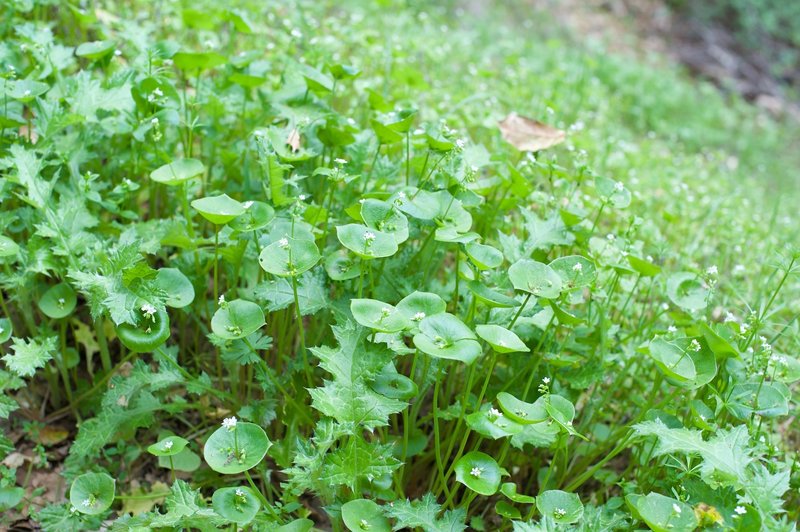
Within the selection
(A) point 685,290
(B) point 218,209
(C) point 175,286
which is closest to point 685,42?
(A) point 685,290

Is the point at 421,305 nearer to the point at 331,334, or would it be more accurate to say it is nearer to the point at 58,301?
the point at 331,334

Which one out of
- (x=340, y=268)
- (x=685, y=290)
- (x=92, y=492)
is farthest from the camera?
(x=685, y=290)

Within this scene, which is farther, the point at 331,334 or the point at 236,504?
the point at 331,334

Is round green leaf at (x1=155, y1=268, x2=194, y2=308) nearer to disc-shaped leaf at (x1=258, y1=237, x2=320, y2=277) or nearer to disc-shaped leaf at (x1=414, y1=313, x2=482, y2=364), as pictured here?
disc-shaped leaf at (x1=258, y1=237, x2=320, y2=277)

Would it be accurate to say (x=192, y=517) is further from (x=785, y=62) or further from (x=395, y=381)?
(x=785, y=62)

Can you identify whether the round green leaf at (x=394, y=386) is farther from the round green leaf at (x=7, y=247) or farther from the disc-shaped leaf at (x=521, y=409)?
the round green leaf at (x=7, y=247)

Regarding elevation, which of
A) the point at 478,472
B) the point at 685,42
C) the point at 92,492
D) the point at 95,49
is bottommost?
the point at 92,492

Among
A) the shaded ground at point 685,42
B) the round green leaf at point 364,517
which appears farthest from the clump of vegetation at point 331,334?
the shaded ground at point 685,42
